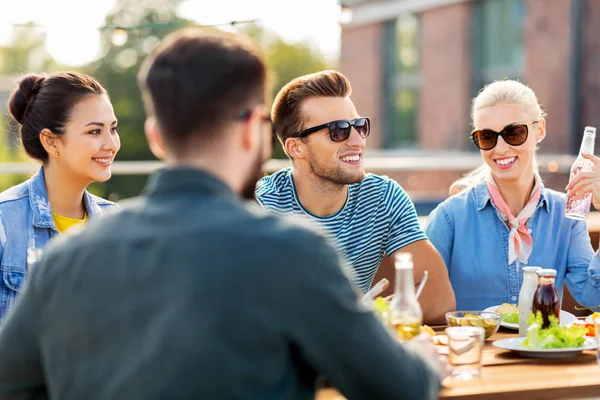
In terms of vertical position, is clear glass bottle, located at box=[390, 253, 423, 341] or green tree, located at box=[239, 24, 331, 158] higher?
green tree, located at box=[239, 24, 331, 158]

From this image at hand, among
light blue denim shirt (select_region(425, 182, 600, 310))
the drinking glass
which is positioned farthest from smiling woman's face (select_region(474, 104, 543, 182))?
the drinking glass

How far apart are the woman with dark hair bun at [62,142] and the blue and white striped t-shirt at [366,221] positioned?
27.7 inches

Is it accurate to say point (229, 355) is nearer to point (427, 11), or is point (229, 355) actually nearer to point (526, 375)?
point (526, 375)

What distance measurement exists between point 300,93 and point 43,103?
1038 millimetres

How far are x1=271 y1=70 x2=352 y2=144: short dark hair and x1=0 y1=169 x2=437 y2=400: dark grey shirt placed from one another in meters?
2.04

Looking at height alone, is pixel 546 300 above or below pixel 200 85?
below

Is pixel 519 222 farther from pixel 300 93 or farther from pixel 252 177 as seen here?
pixel 252 177

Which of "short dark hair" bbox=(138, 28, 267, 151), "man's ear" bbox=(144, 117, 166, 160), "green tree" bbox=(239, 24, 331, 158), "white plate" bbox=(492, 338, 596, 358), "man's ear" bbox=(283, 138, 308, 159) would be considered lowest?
"white plate" bbox=(492, 338, 596, 358)

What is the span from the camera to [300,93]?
351 cm

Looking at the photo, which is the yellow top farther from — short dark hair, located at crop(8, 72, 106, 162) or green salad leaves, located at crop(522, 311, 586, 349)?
green salad leaves, located at crop(522, 311, 586, 349)

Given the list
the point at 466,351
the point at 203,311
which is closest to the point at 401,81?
the point at 466,351

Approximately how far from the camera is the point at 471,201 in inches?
144

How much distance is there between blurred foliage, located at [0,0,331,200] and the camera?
82.0ft

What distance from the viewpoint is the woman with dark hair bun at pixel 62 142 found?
3.38 metres
